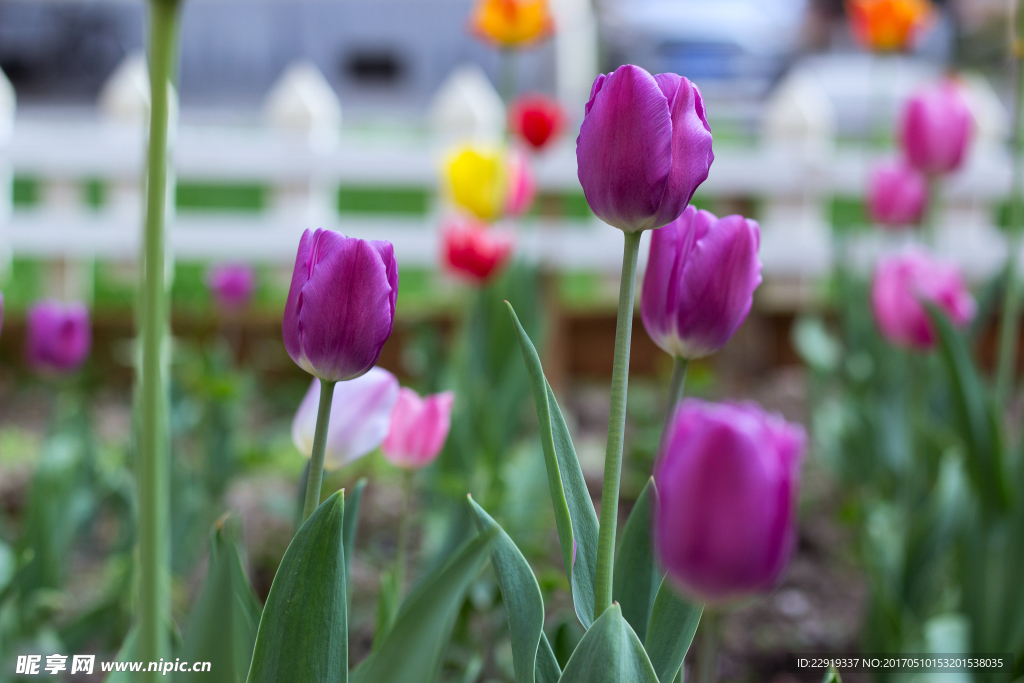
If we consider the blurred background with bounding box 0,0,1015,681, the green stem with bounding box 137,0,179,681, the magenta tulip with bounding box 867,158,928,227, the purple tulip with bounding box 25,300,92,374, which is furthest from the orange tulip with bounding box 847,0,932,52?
the green stem with bounding box 137,0,179,681

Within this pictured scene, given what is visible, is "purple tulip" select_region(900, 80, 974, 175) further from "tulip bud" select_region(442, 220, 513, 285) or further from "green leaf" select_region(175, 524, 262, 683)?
"green leaf" select_region(175, 524, 262, 683)

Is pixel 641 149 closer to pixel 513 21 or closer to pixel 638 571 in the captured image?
pixel 638 571

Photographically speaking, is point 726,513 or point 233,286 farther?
point 233,286

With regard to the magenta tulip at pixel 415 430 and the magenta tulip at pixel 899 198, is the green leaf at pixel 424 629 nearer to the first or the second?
the magenta tulip at pixel 415 430

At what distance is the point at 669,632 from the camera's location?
47 centimetres

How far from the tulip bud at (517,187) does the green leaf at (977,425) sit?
1020 mm

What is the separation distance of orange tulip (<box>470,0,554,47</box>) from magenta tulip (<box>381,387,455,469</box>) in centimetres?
131

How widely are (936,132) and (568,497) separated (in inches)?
50.5

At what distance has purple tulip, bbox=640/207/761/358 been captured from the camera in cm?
49

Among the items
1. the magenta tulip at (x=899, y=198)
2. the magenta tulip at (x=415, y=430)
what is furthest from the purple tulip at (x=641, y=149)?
the magenta tulip at (x=899, y=198)

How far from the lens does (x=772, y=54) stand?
414 inches

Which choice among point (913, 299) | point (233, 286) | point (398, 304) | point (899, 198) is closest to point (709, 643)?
point (913, 299)

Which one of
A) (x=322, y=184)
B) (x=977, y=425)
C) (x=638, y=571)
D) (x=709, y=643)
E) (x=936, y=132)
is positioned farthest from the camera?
(x=322, y=184)

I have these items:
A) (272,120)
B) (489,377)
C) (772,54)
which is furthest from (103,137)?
(772,54)
